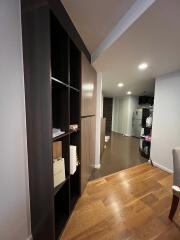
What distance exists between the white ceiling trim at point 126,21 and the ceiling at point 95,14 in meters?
0.04

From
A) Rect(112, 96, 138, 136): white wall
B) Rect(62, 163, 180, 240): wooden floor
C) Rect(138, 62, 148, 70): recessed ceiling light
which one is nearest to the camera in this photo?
Rect(62, 163, 180, 240): wooden floor

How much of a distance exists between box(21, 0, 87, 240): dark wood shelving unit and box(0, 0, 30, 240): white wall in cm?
5

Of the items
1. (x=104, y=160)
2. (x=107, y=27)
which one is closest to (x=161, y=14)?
(x=107, y=27)

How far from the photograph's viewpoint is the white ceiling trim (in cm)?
101

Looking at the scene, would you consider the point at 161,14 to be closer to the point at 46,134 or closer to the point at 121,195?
the point at 46,134

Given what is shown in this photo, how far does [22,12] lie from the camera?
992mm

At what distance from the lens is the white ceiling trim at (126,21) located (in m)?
1.01

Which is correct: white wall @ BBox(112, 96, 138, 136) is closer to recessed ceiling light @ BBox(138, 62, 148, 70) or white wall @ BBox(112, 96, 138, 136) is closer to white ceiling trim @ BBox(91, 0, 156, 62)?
recessed ceiling light @ BBox(138, 62, 148, 70)

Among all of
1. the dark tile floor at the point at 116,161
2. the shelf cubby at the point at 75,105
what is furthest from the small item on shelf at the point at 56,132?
the dark tile floor at the point at 116,161

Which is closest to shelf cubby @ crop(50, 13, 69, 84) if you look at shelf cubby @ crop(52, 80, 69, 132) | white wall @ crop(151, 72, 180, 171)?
shelf cubby @ crop(52, 80, 69, 132)

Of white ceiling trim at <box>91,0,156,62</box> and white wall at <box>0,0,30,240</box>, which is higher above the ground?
white ceiling trim at <box>91,0,156,62</box>

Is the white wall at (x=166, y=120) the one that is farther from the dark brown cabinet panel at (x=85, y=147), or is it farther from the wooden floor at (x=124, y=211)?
the dark brown cabinet panel at (x=85, y=147)

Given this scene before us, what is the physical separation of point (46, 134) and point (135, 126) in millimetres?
5630

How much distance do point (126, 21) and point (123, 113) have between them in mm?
5836
